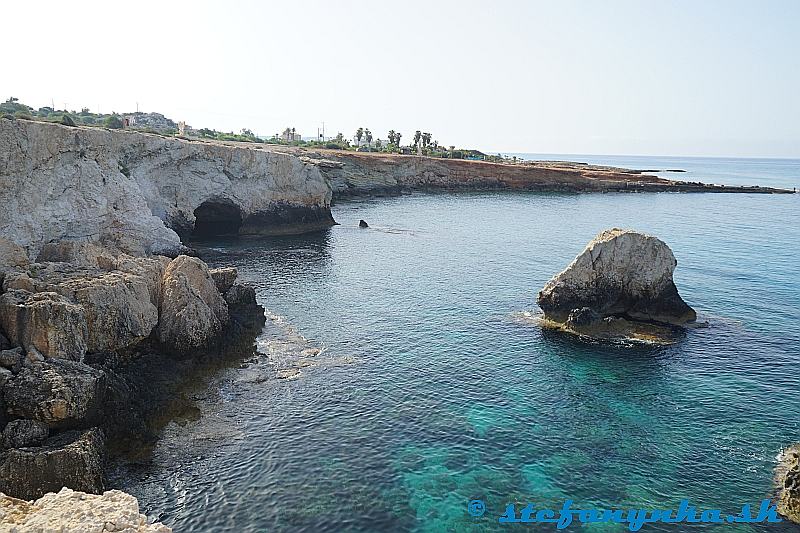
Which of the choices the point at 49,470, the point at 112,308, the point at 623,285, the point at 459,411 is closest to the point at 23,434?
the point at 49,470

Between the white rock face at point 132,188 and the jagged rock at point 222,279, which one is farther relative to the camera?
the jagged rock at point 222,279

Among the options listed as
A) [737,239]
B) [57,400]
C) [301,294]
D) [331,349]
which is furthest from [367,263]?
[737,239]

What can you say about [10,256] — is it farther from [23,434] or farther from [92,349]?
[23,434]

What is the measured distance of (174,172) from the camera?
5819 cm

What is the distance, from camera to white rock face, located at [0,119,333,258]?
36219 mm

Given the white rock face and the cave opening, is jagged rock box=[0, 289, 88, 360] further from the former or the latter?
the cave opening

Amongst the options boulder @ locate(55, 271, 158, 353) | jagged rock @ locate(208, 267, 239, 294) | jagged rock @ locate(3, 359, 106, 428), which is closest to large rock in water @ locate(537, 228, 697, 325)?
jagged rock @ locate(208, 267, 239, 294)

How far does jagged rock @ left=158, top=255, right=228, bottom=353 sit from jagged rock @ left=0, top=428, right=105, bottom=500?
961 centimetres

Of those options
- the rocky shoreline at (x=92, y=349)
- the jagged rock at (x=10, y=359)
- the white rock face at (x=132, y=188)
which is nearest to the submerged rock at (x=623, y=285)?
the rocky shoreline at (x=92, y=349)

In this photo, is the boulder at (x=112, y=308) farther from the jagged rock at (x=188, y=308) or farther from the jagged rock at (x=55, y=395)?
the jagged rock at (x=55, y=395)

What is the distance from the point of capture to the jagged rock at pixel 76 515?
1172 centimetres

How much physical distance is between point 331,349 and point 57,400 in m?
14.1

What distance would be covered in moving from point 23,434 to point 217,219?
47918 millimetres

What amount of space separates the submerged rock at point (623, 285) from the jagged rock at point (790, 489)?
16.0m
